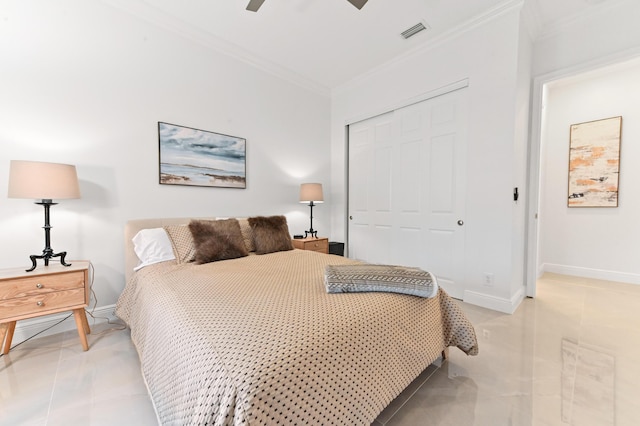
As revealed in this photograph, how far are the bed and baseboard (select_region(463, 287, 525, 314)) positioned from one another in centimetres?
125

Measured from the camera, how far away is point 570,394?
147cm

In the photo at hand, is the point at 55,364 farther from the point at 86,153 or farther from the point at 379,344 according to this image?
the point at 379,344

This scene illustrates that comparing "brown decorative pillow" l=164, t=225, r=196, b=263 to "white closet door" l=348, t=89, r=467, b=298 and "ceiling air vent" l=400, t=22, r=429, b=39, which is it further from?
"ceiling air vent" l=400, t=22, r=429, b=39

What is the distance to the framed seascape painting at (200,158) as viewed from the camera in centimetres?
268

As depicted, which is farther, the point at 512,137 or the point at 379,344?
the point at 512,137

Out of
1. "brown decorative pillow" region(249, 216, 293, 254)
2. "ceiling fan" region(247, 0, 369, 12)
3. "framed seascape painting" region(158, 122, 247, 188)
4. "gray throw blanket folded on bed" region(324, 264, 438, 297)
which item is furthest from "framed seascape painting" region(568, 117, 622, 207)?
"framed seascape painting" region(158, 122, 247, 188)

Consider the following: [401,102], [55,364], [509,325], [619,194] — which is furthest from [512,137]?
[55,364]

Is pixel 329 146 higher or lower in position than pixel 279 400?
higher

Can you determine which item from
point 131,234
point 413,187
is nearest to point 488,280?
point 413,187

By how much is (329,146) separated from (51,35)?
3.26 m

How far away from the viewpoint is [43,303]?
5.80 feet

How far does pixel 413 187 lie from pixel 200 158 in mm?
2593

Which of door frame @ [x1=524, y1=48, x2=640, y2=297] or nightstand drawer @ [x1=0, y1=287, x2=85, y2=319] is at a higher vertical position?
door frame @ [x1=524, y1=48, x2=640, y2=297]

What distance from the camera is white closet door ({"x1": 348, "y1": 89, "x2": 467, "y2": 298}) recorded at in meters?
2.97
